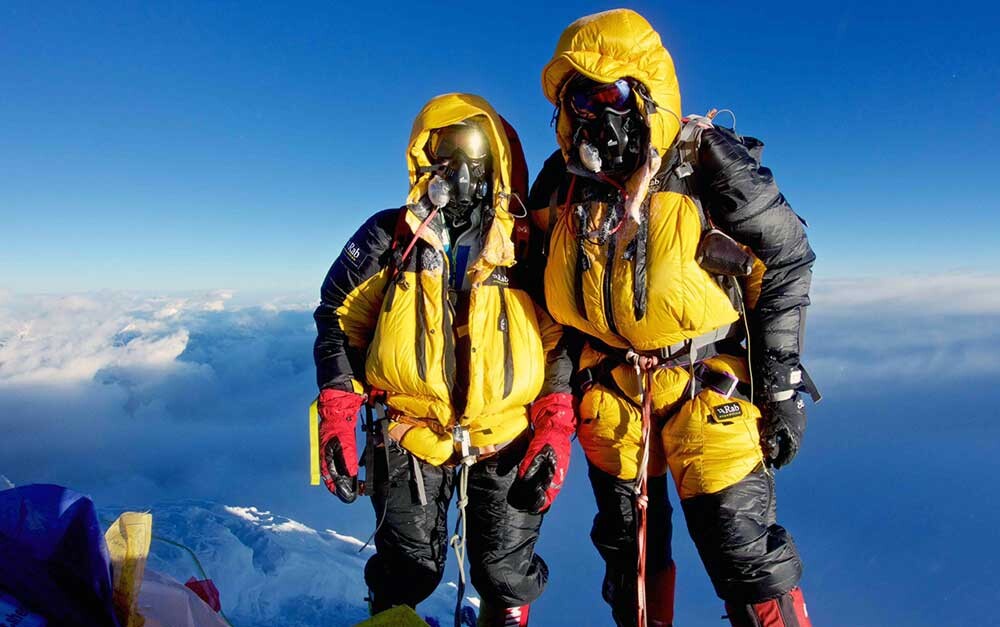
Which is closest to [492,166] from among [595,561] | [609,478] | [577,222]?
[577,222]

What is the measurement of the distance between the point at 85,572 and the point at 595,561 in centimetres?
930

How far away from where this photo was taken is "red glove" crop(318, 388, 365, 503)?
2.73 m

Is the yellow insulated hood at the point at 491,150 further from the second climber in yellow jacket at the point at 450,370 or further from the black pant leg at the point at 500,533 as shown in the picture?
the black pant leg at the point at 500,533

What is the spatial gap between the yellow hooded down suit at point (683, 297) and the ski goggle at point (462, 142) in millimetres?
444

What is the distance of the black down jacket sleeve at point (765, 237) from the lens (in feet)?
7.36

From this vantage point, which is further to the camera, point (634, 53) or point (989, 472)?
point (989, 472)

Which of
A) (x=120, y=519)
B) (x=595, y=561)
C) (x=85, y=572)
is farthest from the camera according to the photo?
(x=595, y=561)

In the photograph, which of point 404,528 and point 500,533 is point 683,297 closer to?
point 500,533

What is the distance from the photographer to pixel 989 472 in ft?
52.5

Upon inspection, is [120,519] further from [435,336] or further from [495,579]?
[495,579]

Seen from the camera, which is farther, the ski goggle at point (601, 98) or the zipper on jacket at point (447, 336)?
the zipper on jacket at point (447, 336)

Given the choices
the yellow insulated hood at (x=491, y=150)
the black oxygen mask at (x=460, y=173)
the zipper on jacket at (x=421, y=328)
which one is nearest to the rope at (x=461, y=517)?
the zipper on jacket at (x=421, y=328)

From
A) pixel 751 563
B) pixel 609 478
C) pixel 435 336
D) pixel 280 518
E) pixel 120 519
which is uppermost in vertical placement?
pixel 435 336

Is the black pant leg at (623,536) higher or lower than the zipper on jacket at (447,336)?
lower
